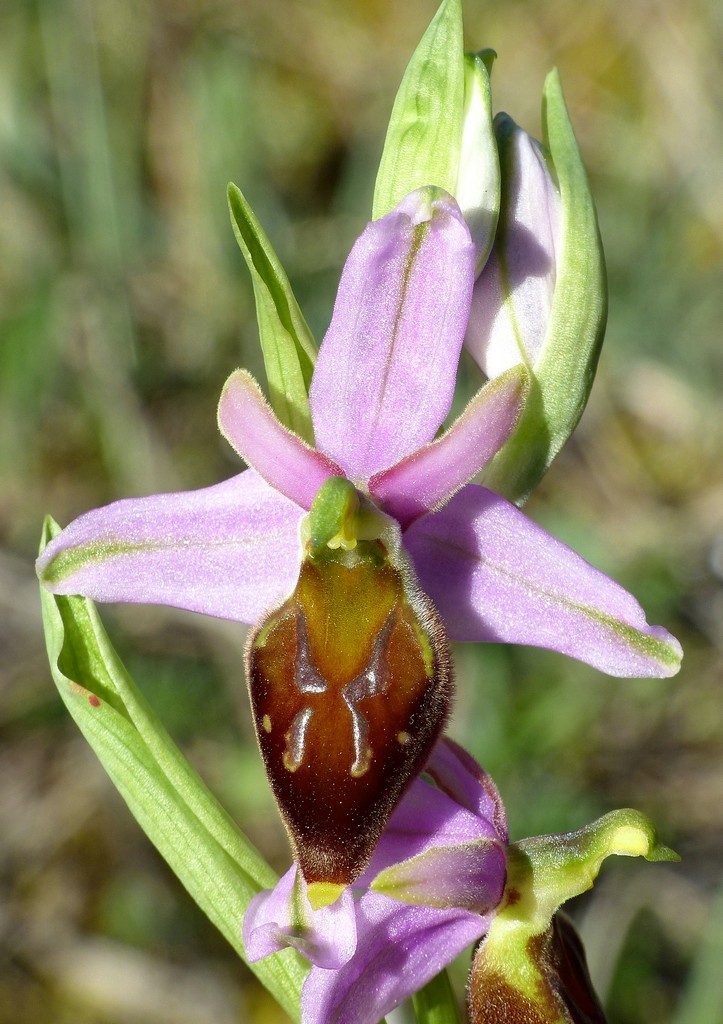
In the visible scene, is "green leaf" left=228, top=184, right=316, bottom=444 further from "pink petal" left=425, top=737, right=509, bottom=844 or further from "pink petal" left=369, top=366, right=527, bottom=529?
"pink petal" left=425, top=737, right=509, bottom=844

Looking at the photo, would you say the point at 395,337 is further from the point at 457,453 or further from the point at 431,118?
the point at 431,118

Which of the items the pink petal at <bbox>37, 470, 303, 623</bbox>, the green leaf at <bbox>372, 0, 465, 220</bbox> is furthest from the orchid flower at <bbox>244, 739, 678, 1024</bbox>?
the green leaf at <bbox>372, 0, 465, 220</bbox>

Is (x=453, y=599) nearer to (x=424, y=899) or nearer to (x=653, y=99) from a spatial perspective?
(x=424, y=899)

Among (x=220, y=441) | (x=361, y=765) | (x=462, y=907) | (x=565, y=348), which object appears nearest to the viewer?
(x=361, y=765)

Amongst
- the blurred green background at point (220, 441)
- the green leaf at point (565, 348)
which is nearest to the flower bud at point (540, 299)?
the green leaf at point (565, 348)

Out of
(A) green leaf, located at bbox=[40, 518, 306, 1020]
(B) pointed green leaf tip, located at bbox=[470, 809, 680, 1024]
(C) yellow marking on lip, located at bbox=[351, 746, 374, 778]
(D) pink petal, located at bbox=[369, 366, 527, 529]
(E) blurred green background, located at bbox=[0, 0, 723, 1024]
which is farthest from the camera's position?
(E) blurred green background, located at bbox=[0, 0, 723, 1024]

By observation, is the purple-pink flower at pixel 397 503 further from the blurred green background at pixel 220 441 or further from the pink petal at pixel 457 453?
the blurred green background at pixel 220 441

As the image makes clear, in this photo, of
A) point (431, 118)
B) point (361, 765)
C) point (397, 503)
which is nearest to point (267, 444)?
point (397, 503)
